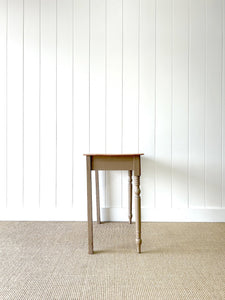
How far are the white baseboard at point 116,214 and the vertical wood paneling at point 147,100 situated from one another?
116 millimetres

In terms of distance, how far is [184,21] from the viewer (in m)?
2.74

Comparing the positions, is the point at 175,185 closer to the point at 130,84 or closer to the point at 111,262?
the point at 130,84

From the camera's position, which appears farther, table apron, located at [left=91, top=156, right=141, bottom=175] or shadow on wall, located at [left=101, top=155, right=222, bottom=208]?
shadow on wall, located at [left=101, top=155, right=222, bottom=208]

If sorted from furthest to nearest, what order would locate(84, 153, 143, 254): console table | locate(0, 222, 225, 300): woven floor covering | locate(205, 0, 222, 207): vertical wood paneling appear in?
1. locate(205, 0, 222, 207): vertical wood paneling
2. locate(84, 153, 143, 254): console table
3. locate(0, 222, 225, 300): woven floor covering

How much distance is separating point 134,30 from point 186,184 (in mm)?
1323

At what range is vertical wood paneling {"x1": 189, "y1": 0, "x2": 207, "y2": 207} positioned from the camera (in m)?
2.74

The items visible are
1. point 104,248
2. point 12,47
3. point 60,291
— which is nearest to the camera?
point 60,291

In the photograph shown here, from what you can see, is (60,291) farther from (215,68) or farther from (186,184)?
(215,68)

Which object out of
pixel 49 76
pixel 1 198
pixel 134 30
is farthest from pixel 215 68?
pixel 1 198

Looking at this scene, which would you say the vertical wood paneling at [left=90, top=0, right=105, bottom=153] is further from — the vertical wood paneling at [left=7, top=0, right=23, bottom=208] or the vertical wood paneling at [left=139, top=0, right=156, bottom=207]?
the vertical wood paneling at [left=7, top=0, right=23, bottom=208]

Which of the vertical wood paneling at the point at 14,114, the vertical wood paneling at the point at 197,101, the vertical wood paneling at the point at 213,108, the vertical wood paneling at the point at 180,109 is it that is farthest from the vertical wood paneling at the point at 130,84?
the vertical wood paneling at the point at 14,114

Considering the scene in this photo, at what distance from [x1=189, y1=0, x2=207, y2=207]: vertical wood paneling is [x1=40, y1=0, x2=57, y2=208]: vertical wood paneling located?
1115 millimetres

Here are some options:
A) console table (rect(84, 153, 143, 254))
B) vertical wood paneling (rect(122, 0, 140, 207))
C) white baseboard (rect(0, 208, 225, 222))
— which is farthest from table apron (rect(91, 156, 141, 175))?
white baseboard (rect(0, 208, 225, 222))

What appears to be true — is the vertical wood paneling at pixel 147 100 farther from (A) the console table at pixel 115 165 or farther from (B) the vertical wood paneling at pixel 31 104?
(B) the vertical wood paneling at pixel 31 104
